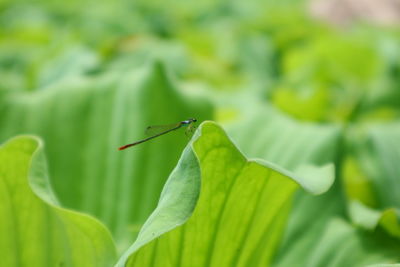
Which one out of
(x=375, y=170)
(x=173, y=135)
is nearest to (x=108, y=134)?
(x=173, y=135)

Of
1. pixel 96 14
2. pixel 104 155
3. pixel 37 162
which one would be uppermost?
pixel 37 162

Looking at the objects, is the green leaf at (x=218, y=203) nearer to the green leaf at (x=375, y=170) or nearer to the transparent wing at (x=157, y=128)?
the transparent wing at (x=157, y=128)

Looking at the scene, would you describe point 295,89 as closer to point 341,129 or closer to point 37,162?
point 341,129

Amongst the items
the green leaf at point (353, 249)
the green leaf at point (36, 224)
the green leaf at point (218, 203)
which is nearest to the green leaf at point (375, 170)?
the green leaf at point (353, 249)

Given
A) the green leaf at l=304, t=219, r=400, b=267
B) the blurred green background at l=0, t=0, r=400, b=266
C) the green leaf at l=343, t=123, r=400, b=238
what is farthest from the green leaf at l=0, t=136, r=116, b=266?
the green leaf at l=343, t=123, r=400, b=238

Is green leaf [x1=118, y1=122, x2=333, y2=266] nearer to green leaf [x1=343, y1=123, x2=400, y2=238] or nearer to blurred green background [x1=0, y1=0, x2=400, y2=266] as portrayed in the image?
blurred green background [x1=0, y1=0, x2=400, y2=266]

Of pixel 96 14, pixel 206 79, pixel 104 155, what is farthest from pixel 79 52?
pixel 96 14
